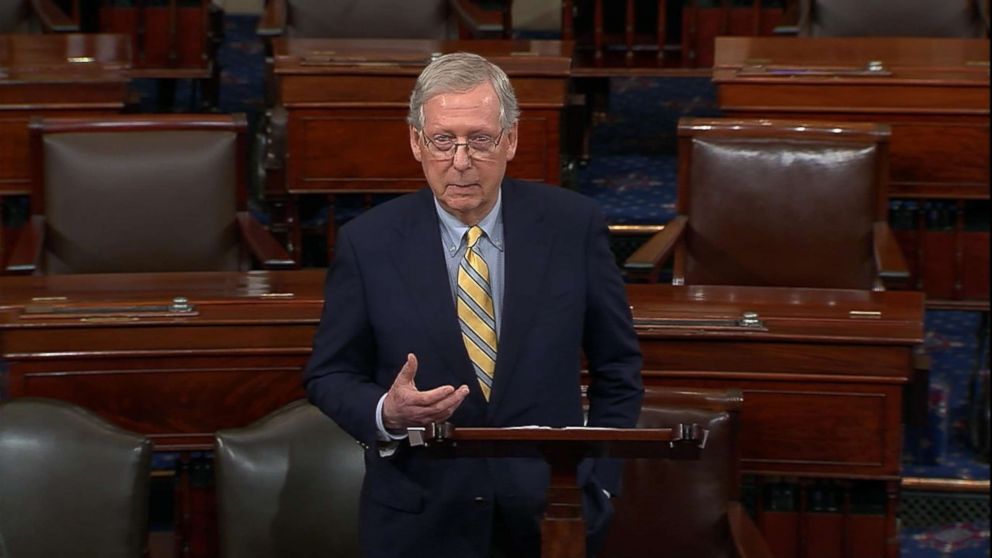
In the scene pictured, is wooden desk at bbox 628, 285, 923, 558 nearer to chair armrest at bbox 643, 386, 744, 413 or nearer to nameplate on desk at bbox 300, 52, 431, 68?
chair armrest at bbox 643, 386, 744, 413

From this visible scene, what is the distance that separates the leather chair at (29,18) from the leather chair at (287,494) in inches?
58.9

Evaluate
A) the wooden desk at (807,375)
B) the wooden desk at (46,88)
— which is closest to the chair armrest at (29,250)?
the wooden desk at (46,88)

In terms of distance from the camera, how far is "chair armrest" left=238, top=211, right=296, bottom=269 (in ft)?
7.20

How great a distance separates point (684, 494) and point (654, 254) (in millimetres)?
504

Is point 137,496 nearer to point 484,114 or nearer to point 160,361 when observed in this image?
point 160,361

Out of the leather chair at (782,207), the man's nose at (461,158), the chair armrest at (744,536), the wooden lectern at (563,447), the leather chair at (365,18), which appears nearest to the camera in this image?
the wooden lectern at (563,447)

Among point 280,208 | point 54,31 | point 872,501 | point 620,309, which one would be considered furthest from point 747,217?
point 54,31

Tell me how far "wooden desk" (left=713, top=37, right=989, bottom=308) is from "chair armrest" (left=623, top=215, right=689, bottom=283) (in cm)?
36

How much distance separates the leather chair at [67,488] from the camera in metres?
1.67

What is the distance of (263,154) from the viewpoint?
2.73 metres

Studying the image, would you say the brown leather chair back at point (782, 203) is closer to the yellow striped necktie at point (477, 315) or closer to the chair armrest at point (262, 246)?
the chair armrest at point (262, 246)

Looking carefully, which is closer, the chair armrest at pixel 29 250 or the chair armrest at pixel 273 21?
the chair armrest at pixel 29 250

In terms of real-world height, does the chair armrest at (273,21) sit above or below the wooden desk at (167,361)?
above

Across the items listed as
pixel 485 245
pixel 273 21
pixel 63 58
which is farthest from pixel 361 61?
pixel 485 245
